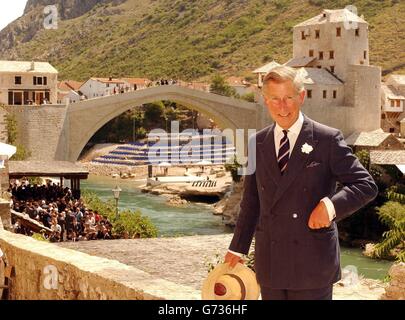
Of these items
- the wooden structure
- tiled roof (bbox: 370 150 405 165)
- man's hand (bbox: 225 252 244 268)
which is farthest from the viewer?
tiled roof (bbox: 370 150 405 165)

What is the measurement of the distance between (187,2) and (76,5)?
13970mm

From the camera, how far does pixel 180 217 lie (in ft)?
115

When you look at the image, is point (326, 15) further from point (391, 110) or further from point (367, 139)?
point (391, 110)

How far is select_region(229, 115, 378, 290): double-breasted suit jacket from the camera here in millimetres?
3535

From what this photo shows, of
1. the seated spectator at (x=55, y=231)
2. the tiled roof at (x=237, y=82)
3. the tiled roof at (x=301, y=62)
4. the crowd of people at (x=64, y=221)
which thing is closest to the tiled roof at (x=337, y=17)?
the tiled roof at (x=301, y=62)

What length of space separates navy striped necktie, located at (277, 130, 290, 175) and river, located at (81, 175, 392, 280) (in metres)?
19.1

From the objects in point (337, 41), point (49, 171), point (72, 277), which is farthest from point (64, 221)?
point (337, 41)

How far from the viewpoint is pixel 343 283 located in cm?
922

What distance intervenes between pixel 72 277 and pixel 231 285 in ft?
6.61

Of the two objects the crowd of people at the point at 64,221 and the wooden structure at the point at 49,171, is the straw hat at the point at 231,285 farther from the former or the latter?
the wooden structure at the point at 49,171

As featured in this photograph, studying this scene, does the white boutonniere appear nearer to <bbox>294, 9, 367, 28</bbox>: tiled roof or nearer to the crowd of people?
the crowd of people

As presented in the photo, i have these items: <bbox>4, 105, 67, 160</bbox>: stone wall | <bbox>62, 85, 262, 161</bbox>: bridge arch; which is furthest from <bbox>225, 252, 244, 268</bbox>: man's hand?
<bbox>62, 85, 262, 161</bbox>: bridge arch

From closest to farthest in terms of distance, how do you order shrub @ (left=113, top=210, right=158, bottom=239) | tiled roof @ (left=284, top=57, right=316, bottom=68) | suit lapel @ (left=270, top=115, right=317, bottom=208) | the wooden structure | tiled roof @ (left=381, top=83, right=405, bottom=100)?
1. suit lapel @ (left=270, top=115, right=317, bottom=208)
2. shrub @ (left=113, top=210, right=158, bottom=239)
3. the wooden structure
4. tiled roof @ (left=284, top=57, right=316, bottom=68)
5. tiled roof @ (left=381, top=83, right=405, bottom=100)
